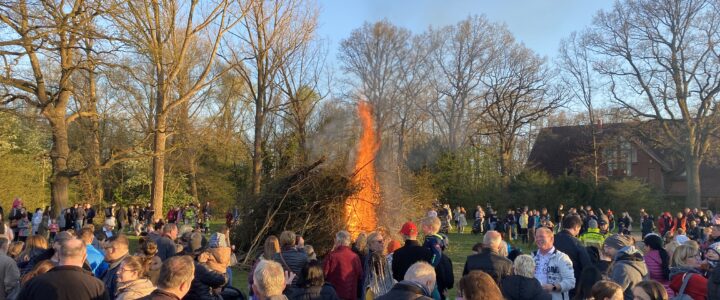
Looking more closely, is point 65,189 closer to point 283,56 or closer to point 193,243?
point 193,243

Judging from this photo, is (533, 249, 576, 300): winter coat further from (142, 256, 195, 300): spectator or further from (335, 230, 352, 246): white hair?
(142, 256, 195, 300): spectator

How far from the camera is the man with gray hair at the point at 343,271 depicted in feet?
22.1

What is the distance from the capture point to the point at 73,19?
14336 millimetres

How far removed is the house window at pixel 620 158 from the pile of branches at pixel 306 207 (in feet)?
95.6

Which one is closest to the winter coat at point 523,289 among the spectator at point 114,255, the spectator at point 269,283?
the spectator at point 269,283

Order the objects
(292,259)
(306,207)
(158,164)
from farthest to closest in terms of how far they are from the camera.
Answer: (158,164), (306,207), (292,259)

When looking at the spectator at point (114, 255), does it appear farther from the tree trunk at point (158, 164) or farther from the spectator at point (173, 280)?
the tree trunk at point (158, 164)

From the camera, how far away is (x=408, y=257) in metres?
6.54

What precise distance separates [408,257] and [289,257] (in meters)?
1.30

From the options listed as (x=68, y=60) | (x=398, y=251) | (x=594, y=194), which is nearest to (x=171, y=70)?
(x=68, y=60)

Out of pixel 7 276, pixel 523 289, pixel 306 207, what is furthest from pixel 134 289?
pixel 306 207

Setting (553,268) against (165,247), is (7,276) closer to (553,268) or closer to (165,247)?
(165,247)

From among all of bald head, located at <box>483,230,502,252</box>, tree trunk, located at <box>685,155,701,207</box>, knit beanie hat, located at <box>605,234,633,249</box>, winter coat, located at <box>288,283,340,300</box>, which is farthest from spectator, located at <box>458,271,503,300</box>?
tree trunk, located at <box>685,155,701,207</box>

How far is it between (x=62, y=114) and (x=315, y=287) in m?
14.2
